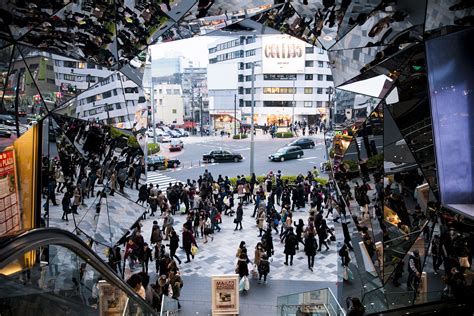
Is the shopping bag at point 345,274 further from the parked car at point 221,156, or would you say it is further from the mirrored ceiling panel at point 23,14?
the parked car at point 221,156

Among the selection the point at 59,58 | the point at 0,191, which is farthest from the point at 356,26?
the point at 0,191

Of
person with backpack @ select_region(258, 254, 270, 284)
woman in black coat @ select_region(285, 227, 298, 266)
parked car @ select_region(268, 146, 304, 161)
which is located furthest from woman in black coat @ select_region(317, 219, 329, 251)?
parked car @ select_region(268, 146, 304, 161)

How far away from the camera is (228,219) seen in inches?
739

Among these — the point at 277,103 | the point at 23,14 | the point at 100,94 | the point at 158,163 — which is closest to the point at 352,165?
the point at 100,94

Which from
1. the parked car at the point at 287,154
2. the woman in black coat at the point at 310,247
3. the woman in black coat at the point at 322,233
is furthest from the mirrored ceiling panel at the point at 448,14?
the parked car at the point at 287,154

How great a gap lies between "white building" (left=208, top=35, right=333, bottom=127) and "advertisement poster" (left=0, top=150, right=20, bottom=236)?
49.1m

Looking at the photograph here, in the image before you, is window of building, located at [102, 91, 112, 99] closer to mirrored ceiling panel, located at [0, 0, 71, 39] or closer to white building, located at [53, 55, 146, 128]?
white building, located at [53, 55, 146, 128]

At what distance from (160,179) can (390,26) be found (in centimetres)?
2087

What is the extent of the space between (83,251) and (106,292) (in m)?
1.24

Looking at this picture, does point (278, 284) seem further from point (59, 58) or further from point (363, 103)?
point (59, 58)

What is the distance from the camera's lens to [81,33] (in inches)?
339

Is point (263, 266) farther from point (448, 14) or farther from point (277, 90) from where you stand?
point (277, 90)

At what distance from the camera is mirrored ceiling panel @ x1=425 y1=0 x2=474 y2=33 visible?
6637 mm

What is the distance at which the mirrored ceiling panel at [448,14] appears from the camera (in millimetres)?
6637
